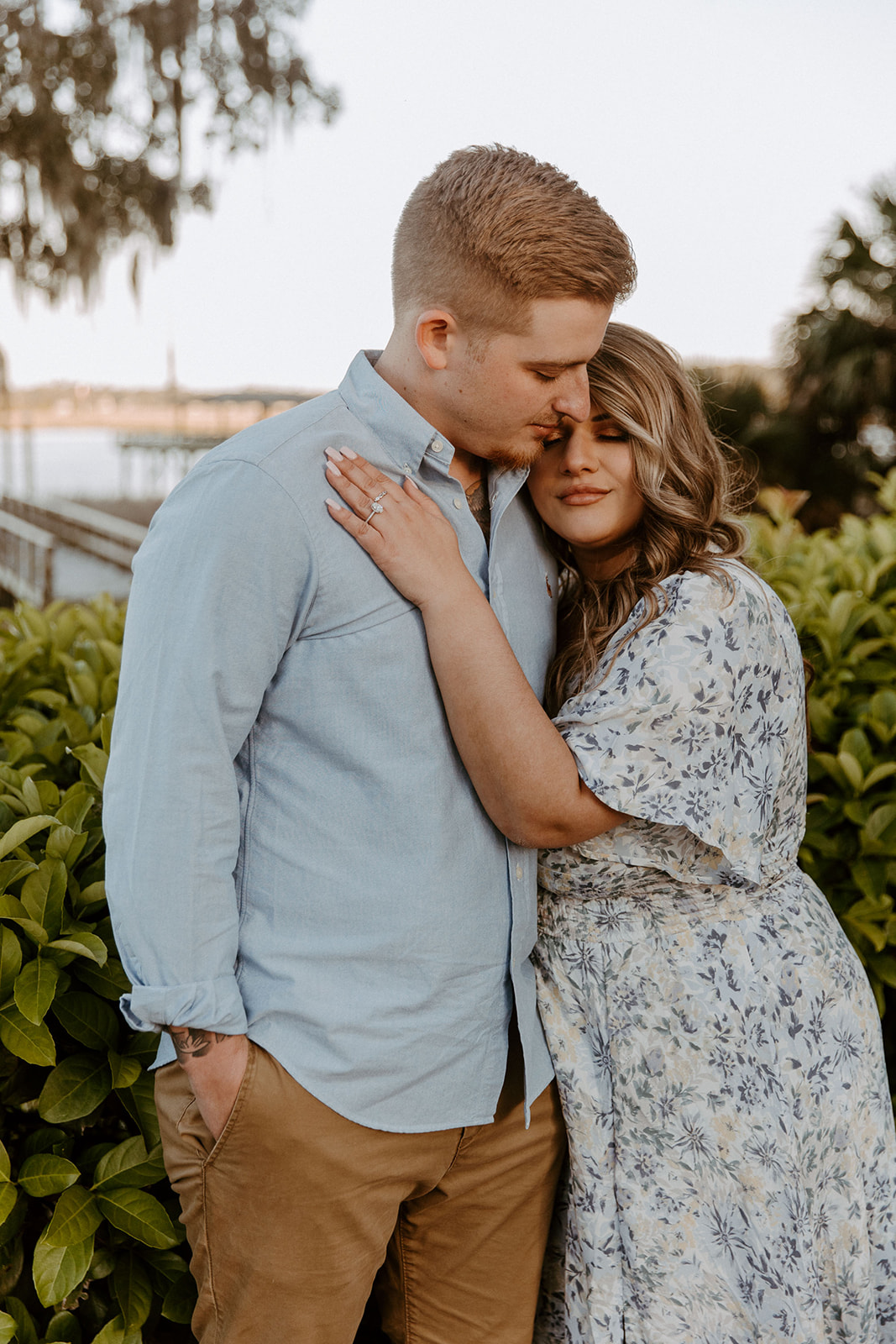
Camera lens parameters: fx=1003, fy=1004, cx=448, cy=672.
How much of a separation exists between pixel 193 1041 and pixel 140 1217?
0.50m

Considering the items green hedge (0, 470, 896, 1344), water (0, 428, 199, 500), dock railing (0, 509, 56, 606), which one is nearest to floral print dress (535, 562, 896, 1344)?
green hedge (0, 470, 896, 1344)

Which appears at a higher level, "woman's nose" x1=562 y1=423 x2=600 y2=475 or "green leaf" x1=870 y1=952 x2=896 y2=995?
"woman's nose" x1=562 y1=423 x2=600 y2=475

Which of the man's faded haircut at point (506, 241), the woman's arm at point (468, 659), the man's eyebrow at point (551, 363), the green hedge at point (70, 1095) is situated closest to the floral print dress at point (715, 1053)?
the woman's arm at point (468, 659)

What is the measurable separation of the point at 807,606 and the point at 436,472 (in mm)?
1642

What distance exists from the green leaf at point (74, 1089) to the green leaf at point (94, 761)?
542 millimetres

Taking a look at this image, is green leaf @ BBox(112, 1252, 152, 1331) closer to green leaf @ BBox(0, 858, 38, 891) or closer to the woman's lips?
green leaf @ BBox(0, 858, 38, 891)

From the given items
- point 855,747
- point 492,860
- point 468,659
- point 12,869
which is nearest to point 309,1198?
point 492,860

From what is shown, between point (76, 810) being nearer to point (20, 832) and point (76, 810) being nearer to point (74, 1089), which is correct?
point (20, 832)

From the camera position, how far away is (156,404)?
8.95 meters

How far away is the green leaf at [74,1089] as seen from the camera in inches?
66.2

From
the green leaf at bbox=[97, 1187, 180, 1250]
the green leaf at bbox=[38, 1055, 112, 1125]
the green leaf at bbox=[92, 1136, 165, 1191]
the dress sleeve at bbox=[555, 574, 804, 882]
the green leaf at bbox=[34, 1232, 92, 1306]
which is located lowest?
the green leaf at bbox=[34, 1232, 92, 1306]

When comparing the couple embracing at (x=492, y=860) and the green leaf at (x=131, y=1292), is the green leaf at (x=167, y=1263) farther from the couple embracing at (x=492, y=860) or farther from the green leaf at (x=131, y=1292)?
the couple embracing at (x=492, y=860)

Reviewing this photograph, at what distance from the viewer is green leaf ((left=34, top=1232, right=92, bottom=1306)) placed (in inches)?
64.0

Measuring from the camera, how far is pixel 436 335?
5.22 feet
